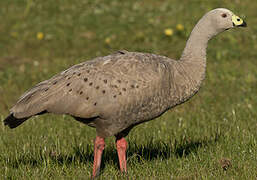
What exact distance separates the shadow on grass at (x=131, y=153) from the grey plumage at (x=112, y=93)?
0.72 meters

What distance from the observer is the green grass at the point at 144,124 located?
6055mm

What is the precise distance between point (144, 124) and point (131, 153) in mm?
1560

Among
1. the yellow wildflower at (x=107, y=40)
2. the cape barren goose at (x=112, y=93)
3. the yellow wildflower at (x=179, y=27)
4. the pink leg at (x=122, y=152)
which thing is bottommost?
the yellow wildflower at (x=107, y=40)

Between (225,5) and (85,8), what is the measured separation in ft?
16.5

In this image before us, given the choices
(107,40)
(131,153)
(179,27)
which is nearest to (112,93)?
(131,153)

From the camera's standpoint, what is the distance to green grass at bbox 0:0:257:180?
19.9 ft

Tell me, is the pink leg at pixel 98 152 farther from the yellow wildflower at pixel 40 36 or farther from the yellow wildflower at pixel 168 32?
the yellow wildflower at pixel 40 36

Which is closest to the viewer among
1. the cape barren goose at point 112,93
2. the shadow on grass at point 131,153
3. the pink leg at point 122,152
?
the cape barren goose at point 112,93

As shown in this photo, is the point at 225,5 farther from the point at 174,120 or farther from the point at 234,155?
the point at 234,155

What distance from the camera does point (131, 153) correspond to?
683 centimetres

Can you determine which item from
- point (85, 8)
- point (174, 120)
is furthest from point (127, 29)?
point (174, 120)

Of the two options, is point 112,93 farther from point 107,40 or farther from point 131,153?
point 107,40

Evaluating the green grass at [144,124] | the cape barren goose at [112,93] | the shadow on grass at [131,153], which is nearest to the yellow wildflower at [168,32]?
the green grass at [144,124]

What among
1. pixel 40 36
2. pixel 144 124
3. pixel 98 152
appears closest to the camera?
pixel 98 152
